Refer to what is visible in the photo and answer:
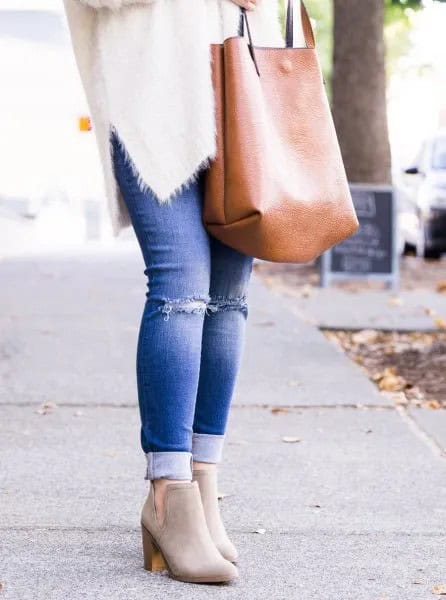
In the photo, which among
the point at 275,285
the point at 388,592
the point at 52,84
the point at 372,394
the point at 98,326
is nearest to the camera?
the point at 388,592

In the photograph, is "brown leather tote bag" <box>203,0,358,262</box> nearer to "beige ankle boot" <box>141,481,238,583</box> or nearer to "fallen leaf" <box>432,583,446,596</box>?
"beige ankle boot" <box>141,481,238,583</box>

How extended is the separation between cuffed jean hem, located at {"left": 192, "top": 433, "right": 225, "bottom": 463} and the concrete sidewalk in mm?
266

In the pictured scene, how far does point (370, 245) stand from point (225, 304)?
26.6 feet

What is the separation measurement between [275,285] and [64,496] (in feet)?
24.2

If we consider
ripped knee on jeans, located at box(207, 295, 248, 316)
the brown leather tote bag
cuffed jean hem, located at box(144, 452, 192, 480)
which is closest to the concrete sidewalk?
cuffed jean hem, located at box(144, 452, 192, 480)

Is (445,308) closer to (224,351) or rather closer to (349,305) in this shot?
(349,305)

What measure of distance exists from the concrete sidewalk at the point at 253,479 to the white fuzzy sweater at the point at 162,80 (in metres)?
0.91

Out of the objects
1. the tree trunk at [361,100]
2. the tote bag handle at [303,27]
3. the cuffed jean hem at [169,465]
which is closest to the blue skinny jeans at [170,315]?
the cuffed jean hem at [169,465]

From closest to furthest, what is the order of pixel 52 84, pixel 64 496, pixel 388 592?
pixel 388 592 < pixel 64 496 < pixel 52 84

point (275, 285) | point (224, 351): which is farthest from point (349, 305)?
point (224, 351)

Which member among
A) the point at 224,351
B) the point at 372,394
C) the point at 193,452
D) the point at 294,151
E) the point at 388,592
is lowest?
the point at 372,394

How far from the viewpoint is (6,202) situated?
1203cm

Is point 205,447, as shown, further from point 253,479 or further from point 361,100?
point 361,100

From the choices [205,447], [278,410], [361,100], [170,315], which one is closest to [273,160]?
[170,315]
